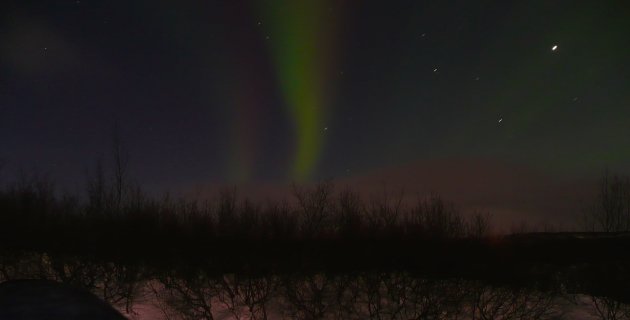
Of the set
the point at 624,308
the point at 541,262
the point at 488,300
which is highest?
the point at 541,262

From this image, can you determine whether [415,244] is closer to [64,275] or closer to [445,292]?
[445,292]

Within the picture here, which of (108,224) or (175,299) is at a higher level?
(108,224)

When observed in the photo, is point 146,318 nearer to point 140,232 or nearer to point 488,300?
point 140,232

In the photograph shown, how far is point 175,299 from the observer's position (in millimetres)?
8984

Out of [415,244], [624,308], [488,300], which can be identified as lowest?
[624,308]

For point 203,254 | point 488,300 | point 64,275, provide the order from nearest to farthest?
point 488,300
point 203,254
point 64,275

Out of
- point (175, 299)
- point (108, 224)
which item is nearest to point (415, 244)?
point (175, 299)

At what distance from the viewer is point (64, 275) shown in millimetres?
9594

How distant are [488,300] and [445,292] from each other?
2.83ft

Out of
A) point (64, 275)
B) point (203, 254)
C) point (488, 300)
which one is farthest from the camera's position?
point (64, 275)

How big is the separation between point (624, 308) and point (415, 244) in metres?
4.94

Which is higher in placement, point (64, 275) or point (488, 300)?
point (64, 275)

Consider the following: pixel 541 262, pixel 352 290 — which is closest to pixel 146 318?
pixel 352 290

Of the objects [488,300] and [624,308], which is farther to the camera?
[624,308]
